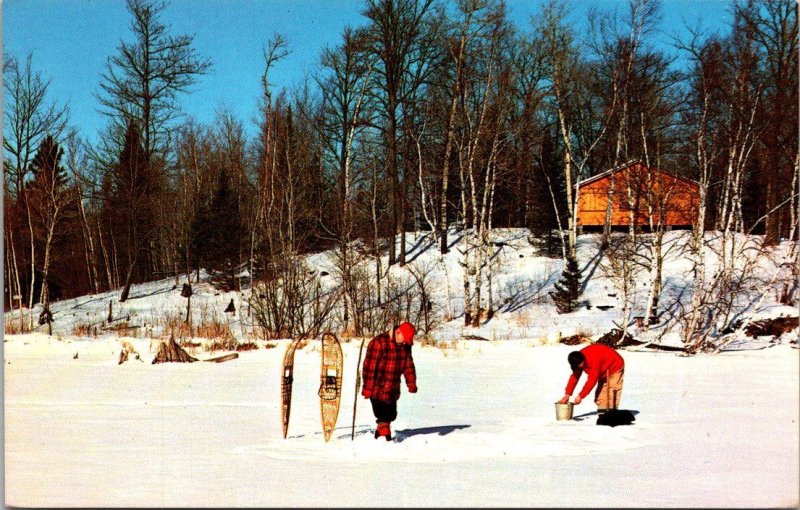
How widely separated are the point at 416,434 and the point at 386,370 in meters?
1.16

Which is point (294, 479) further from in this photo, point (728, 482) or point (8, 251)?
point (8, 251)

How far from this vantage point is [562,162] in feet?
105

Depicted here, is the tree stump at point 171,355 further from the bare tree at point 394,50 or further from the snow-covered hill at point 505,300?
the bare tree at point 394,50

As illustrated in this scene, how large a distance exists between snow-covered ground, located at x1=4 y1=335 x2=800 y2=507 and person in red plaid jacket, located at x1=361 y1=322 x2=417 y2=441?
0.36 m

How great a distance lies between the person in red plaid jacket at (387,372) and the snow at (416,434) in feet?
1.18

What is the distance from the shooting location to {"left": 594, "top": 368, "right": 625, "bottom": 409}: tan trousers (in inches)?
348

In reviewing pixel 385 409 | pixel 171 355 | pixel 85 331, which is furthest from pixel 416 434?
pixel 85 331

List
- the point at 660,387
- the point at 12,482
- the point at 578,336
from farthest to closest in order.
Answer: the point at 578,336
the point at 660,387
the point at 12,482

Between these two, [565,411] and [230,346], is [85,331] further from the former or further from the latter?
[565,411]

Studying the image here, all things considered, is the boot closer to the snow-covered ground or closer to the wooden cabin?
the snow-covered ground

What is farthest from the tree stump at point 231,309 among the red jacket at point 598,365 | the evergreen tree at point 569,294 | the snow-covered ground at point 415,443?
the red jacket at point 598,365

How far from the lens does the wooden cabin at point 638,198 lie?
62.4 feet

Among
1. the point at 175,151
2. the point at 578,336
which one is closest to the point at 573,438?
the point at 578,336

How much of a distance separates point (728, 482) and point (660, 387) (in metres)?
6.17
